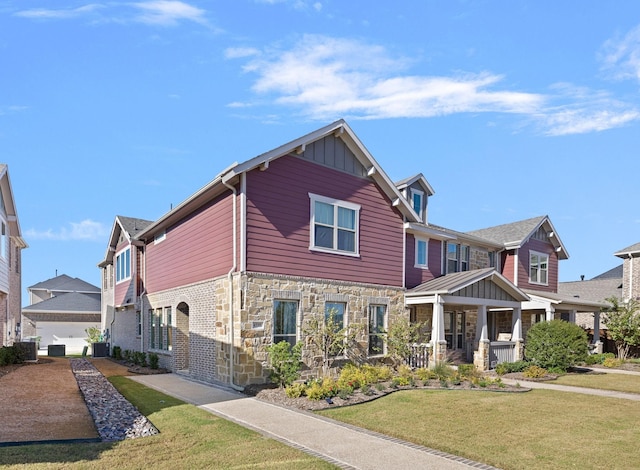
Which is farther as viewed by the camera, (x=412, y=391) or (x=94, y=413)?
(x=412, y=391)

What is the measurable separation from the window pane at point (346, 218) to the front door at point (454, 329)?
8.30m

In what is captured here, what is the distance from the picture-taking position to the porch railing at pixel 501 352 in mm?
19875

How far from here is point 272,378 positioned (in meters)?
14.0

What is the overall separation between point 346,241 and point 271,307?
3.93 metres

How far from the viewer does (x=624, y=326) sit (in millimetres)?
25266

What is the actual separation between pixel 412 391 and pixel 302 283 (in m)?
4.63

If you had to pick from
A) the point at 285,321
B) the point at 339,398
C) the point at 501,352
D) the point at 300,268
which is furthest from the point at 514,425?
A: the point at 501,352

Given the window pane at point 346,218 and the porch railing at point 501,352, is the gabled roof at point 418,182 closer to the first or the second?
the window pane at point 346,218

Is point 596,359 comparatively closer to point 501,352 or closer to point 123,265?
point 501,352

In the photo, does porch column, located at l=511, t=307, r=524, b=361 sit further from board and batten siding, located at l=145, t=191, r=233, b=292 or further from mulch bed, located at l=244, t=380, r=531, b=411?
board and batten siding, located at l=145, t=191, r=233, b=292

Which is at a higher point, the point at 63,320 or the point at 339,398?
the point at 339,398

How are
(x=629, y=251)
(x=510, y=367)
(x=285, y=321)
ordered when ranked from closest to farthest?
(x=285, y=321) < (x=510, y=367) < (x=629, y=251)

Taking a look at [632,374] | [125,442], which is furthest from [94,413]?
[632,374]

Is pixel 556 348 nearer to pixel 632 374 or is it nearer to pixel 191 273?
pixel 632 374
